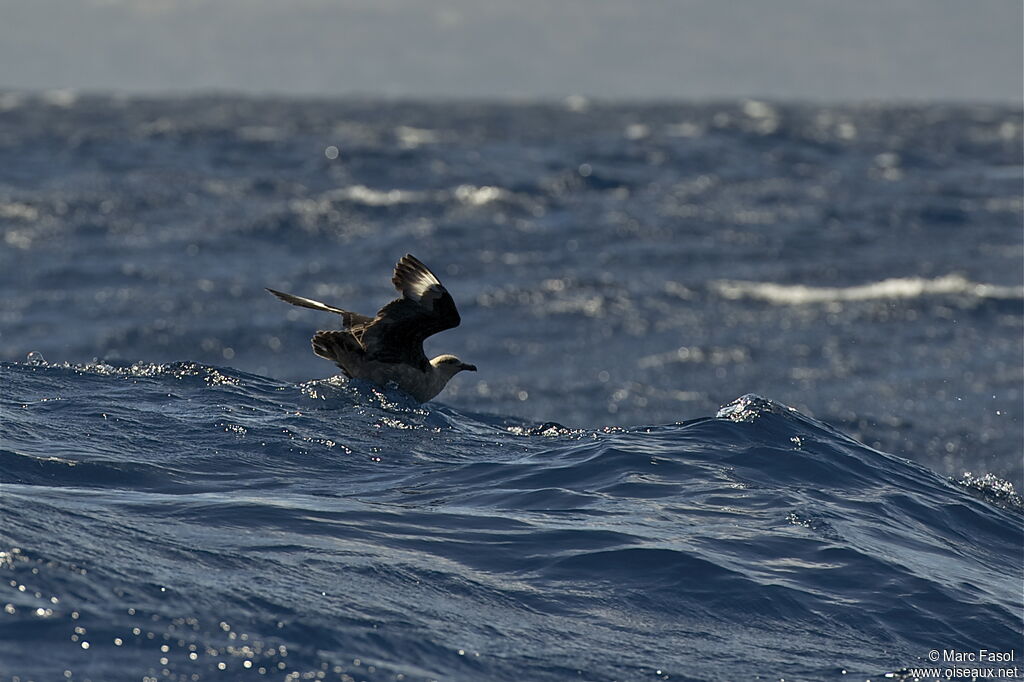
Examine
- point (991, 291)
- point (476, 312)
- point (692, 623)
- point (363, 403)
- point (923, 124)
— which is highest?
point (923, 124)

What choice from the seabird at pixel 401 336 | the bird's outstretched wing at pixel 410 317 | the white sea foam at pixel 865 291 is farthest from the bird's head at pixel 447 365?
the white sea foam at pixel 865 291

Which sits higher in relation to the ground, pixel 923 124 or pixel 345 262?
pixel 923 124

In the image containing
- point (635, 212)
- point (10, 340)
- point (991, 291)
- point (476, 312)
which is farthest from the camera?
point (635, 212)

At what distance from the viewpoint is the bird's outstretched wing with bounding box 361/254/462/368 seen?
11.2m

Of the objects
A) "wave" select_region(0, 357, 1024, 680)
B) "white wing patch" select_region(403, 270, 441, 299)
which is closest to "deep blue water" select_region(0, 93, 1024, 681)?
"wave" select_region(0, 357, 1024, 680)

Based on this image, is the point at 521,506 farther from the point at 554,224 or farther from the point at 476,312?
the point at 554,224

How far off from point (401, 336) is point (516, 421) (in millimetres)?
2049

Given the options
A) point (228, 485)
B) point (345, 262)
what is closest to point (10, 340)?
point (345, 262)

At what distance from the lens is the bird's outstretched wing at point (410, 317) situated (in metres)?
11.2

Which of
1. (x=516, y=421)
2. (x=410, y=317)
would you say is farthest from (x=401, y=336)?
(x=516, y=421)

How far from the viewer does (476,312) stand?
1156 inches

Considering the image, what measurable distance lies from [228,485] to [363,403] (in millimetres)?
2988

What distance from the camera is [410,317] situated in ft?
37.8

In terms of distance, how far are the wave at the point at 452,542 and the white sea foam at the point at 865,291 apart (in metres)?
20.1
